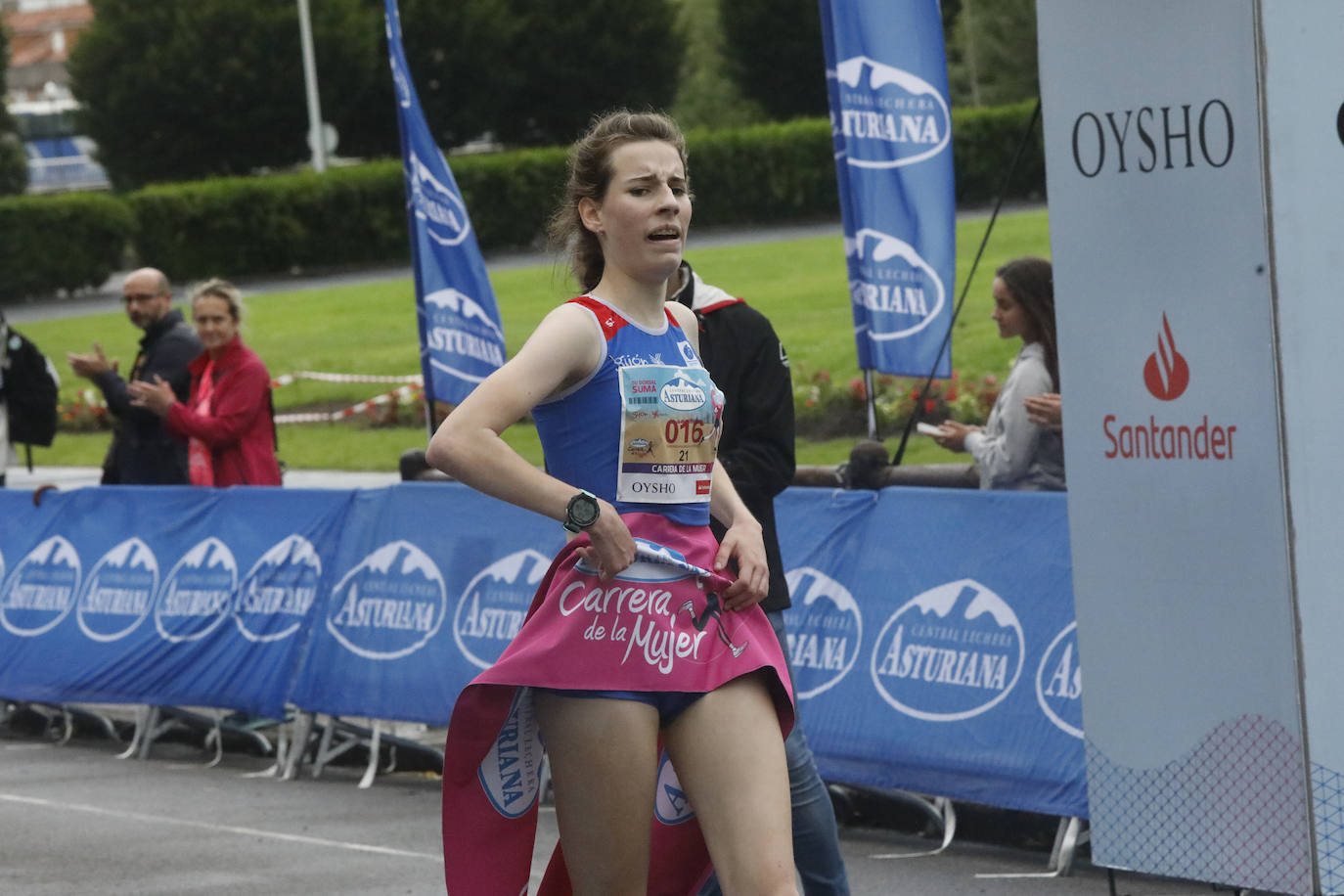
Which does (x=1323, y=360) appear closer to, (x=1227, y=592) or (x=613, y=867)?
(x=1227, y=592)

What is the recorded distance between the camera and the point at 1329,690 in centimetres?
419

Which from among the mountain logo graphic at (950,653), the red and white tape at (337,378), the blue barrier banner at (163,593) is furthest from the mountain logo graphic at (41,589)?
the red and white tape at (337,378)

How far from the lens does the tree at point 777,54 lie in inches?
2071

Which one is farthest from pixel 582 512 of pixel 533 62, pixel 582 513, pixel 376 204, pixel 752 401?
pixel 533 62

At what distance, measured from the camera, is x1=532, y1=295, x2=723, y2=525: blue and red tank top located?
3570 millimetres

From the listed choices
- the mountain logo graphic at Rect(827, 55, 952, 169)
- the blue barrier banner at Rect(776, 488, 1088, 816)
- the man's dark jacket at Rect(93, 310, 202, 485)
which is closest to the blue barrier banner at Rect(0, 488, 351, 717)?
the man's dark jacket at Rect(93, 310, 202, 485)

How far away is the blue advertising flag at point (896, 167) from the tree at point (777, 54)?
4350 centimetres

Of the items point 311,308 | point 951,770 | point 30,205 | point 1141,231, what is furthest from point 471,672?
point 30,205

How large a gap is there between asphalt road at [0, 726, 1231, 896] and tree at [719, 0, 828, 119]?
149 ft

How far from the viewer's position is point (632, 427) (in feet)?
11.7

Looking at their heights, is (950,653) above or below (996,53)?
below

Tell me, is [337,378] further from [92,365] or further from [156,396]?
[156,396]

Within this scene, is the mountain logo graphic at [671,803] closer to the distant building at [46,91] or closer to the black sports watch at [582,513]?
the black sports watch at [582,513]

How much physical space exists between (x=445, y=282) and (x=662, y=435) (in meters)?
6.93
